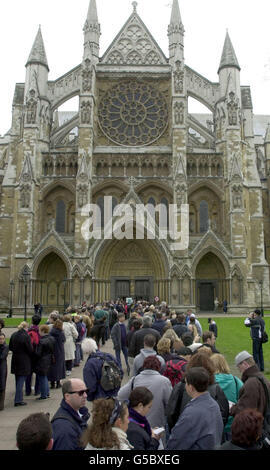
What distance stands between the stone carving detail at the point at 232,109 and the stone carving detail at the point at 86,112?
11597mm

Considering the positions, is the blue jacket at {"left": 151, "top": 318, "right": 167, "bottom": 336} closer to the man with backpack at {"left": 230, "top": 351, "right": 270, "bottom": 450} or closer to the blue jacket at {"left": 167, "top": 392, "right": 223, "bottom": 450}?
the man with backpack at {"left": 230, "top": 351, "right": 270, "bottom": 450}

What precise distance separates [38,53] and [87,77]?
5524mm

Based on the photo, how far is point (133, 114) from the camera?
3534cm

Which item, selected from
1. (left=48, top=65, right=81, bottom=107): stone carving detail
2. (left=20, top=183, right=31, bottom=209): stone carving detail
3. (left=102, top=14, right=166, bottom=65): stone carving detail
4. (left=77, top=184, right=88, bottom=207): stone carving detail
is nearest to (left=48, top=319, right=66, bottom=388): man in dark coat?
(left=77, top=184, right=88, bottom=207): stone carving detail

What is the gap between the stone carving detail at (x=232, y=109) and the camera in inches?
1318

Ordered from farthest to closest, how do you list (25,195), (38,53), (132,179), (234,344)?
(38,53) < (132,179) < (25,195) < (234,344)

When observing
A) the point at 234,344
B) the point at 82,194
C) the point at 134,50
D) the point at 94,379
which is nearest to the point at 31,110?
the point at 82,194

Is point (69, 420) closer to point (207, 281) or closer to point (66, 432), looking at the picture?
point (66, 432)

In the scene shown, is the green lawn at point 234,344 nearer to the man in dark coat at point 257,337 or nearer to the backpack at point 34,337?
the man in dark coat at point 257,337

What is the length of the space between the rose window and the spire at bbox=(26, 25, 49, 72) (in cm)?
619

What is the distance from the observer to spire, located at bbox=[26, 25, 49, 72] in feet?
114

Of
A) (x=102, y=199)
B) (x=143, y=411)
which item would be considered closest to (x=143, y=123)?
(x=102, y=199)

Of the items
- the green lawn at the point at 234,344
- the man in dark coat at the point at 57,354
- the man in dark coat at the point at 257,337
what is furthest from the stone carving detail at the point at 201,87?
the man in dark coat at the point at 57,354
